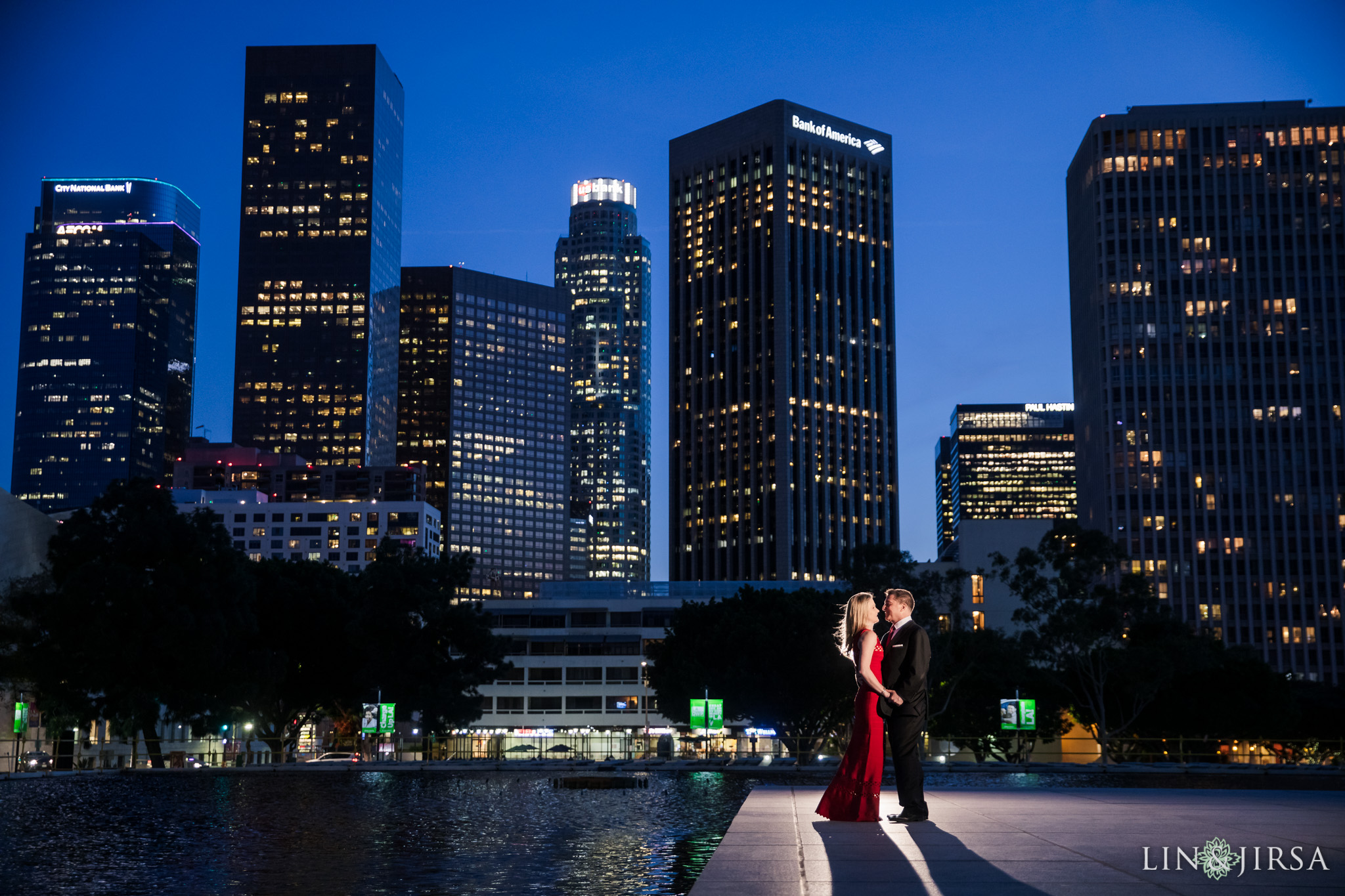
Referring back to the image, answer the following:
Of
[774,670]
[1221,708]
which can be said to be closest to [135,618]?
[774,670]

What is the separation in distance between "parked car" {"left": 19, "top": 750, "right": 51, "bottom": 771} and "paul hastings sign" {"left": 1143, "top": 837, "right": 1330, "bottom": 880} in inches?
1701

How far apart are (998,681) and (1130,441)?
10221cm

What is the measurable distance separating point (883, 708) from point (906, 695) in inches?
12.7

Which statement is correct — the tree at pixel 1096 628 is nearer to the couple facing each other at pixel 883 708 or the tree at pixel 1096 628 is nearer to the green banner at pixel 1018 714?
the green banner at pixel 1018 714

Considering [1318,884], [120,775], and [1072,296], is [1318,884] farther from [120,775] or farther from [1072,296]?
[1072,296]

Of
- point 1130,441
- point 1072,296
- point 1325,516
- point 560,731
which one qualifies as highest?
point 1072,296

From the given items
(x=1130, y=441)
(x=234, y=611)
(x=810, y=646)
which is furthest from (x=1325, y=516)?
(x=234, y=611)

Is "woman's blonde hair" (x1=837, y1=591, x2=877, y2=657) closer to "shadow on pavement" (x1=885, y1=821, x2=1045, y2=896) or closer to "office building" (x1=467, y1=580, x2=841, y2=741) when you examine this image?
"shadow on pavement" (x1=885, y1=821, x2=1045, y2=896)

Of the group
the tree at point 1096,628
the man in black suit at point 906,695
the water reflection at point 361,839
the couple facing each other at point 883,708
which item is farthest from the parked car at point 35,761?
the tree at point 1096,628

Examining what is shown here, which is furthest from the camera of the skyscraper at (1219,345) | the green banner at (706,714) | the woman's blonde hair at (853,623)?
the skyscraper at (1219,345)

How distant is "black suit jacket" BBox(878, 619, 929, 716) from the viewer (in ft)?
41.6

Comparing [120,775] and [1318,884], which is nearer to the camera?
[1318,884]

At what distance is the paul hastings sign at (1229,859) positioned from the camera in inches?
353

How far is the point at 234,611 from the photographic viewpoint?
52.2 meters
